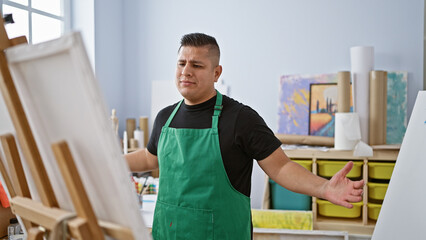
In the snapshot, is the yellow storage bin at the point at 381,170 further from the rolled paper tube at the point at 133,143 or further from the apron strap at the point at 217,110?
the rolled paper tube at the point at 133,143

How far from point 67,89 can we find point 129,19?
3.14 m

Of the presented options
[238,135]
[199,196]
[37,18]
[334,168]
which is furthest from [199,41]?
[37,18]

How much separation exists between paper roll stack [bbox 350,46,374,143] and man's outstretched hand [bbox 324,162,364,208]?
5.65 feet

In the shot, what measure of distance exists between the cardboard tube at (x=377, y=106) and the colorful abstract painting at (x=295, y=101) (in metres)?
0.40

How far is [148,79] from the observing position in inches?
150

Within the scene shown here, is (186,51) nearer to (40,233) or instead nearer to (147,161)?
(147,161)

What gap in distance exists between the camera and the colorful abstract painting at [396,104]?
3121 mm

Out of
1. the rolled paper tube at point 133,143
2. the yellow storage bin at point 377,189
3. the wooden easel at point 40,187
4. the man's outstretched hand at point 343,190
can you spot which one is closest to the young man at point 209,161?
the man's outstretched hand at point 343,190

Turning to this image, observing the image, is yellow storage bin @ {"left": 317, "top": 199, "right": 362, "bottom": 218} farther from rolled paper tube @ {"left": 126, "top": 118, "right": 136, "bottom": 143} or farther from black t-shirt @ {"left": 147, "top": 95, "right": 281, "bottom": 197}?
rolled paper tube @ {"left": 126, "top": 118, "right": 136, "bottom": 143}

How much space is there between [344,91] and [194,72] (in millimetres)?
1698

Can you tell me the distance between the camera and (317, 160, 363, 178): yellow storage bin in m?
2.81

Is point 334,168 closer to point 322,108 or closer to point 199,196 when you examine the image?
point 322,108

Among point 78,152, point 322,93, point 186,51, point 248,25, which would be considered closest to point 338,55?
point 322,93

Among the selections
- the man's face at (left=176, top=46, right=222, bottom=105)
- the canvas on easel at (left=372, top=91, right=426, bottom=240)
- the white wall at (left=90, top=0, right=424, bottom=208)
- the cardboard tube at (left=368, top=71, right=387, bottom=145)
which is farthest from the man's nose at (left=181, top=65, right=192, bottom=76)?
the white wall at (left=90, top=0, right=424, bottom=208)
